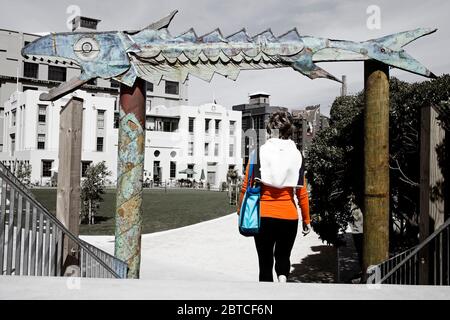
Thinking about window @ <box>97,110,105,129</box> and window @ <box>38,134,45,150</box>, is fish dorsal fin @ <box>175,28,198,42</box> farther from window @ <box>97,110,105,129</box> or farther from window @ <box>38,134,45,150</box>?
window @ <box>97,110,105,129</box>

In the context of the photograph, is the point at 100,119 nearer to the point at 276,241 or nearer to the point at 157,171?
the point at 157,171

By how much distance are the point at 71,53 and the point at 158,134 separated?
4791 centimetres

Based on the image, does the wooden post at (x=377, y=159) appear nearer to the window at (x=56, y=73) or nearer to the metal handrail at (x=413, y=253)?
the metal handrail at (x=413, y=253)

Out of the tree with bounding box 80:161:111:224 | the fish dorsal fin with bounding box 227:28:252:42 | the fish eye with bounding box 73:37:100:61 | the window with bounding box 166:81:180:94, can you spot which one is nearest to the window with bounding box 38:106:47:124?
the window with bounding box 166:81:180:94

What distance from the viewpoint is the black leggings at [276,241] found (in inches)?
169

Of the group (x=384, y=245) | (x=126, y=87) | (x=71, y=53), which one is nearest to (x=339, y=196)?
(x=384, y=245)

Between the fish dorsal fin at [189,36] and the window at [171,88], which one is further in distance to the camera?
the window at [171,88]

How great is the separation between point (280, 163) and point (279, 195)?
322 mm

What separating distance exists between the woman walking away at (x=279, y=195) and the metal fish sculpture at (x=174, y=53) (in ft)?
3.86

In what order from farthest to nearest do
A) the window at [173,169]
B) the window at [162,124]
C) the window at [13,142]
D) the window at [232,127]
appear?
the window at [232,127] < the window at [162,124] < the window at [173,169] < the window at [13,142]

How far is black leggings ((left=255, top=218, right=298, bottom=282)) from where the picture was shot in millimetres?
4297

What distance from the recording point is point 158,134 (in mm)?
53000

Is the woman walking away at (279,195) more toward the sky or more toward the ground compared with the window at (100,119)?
more toward the ground

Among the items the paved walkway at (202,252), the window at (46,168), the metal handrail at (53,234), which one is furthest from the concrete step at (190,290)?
the window at (46,168)
